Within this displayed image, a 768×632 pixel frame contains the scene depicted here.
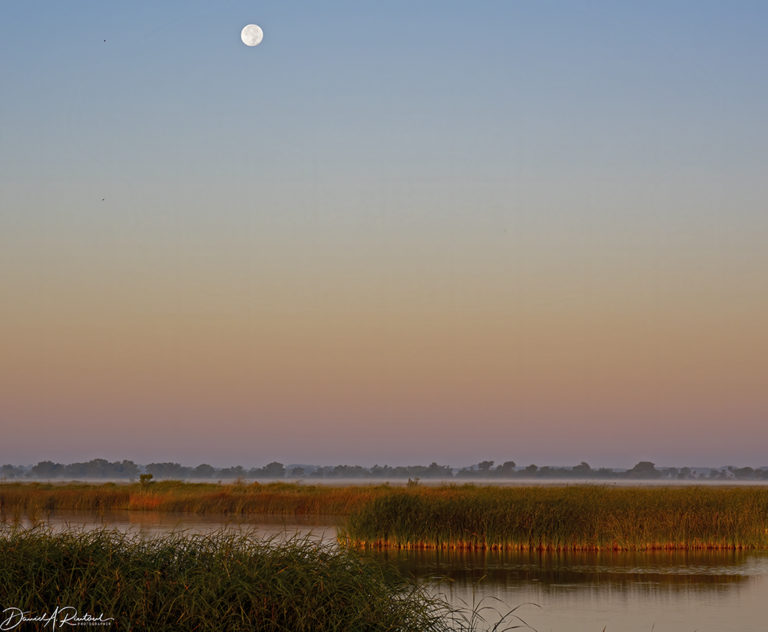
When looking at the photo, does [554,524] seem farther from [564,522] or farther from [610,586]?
[610,586]

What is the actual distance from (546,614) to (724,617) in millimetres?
3588

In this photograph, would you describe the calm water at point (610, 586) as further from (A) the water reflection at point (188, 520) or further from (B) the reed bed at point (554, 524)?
(A) the water reflection at point (188, 520)

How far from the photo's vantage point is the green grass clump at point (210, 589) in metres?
10.5

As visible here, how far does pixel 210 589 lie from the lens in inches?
423

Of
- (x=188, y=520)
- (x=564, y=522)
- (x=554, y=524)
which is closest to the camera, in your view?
(x=554, y=524)

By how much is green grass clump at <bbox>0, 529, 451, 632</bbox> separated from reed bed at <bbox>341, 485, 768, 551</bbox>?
1852 centimetres

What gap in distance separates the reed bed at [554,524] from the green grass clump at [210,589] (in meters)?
18.5

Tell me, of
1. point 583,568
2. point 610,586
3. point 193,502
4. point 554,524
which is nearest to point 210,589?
point 610,586

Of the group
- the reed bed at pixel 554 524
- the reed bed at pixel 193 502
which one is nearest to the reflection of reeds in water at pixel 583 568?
the reed bed at pixel 554 524

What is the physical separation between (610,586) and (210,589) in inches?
610

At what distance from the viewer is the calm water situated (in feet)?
65.0

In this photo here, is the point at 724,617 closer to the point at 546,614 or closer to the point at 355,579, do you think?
the point at 546,614

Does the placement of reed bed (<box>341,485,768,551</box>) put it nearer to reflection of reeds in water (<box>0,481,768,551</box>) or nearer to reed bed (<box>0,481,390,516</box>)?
reflection of reeds in water (<box>0,481,768,551</box>)

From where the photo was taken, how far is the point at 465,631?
12883mm
